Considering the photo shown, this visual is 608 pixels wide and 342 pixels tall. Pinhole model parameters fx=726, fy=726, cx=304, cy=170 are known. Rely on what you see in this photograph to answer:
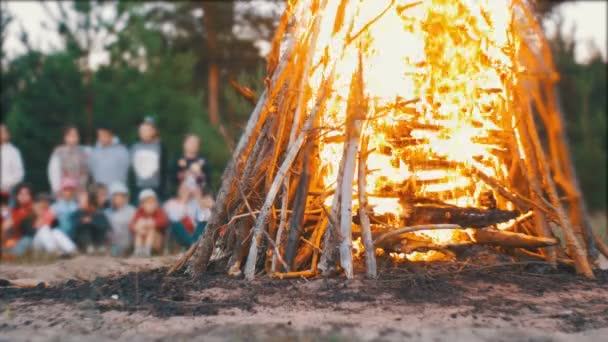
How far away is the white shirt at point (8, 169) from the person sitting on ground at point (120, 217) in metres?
1.43

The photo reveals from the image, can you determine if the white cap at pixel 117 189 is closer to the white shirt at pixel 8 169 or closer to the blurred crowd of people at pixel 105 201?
the blurred crowd of people at pixel 105 201

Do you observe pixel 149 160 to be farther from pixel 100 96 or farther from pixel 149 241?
pixel 100 96

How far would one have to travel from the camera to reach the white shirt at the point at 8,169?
9273mm

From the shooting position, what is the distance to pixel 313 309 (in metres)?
3.72

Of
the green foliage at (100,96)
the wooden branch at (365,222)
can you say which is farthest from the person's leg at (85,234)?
the wooden branch at (365,222)

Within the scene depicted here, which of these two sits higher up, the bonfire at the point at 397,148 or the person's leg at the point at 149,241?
the bonfire at the point at 397,148

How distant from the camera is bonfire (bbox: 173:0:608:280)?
4453mm

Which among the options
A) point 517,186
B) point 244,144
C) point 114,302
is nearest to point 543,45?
point 517,186

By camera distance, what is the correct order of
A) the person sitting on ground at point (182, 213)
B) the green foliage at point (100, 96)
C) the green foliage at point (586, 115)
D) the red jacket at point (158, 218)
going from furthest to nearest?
the green foliage at point (586, 115) → the green foliage at point (100, 96) → the red jacket at point (158, 218) → the person sitting on ground at point (182, 213)

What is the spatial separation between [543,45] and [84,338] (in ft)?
10.9

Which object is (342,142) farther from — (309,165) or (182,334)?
A: (182,334)

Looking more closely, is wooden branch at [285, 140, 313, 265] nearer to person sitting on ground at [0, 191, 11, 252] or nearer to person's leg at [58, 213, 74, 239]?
person's leg at [58, 213, 74, 239]

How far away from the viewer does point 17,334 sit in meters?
3.40

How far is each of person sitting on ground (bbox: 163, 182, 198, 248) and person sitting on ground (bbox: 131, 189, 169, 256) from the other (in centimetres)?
12
